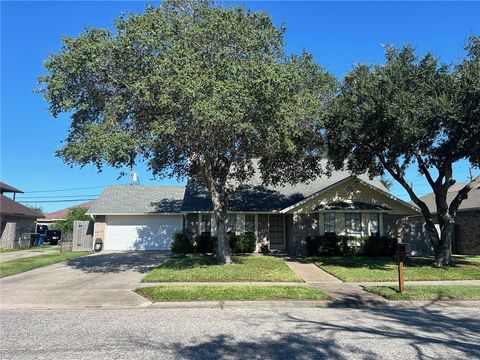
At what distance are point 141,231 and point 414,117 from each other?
1925 cm

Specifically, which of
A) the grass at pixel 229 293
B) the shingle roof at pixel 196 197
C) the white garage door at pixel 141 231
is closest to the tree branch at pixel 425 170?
the shingle roof at pixel 196 197

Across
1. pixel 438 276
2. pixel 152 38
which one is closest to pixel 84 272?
pixel 152 38

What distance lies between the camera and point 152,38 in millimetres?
13695

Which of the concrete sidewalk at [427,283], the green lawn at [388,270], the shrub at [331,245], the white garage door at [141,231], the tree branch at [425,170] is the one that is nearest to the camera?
the concrete sidewalk at [427,283]

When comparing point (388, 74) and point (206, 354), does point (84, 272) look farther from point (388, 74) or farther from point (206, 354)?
point (388, 74)

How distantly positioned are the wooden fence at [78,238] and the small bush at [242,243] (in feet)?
32.8

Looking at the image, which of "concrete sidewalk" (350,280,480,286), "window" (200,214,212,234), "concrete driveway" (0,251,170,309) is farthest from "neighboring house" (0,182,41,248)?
"concrete sidewalk" (350,280,480,286)

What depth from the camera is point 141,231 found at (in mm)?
28828

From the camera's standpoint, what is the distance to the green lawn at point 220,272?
48.2 feet

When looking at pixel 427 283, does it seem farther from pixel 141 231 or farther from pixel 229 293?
pixel 141 231

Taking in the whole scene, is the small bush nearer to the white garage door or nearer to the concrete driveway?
the concrete driveway

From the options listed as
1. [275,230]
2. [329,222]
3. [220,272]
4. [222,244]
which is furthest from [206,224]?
[220,272]

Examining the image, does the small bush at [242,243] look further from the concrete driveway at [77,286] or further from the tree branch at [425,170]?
the tree branch at [425,170]

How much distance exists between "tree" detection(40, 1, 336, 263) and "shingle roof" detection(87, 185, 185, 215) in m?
13.0
